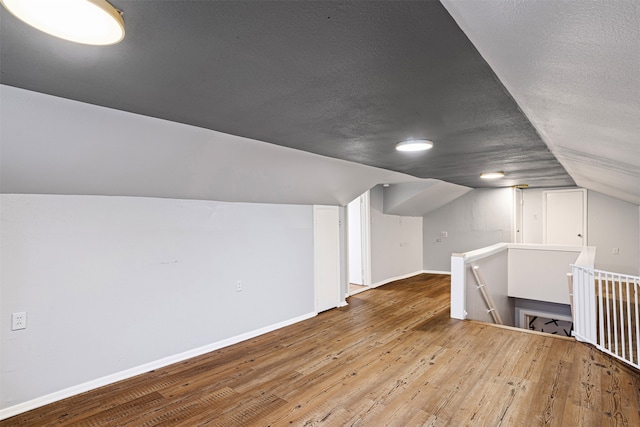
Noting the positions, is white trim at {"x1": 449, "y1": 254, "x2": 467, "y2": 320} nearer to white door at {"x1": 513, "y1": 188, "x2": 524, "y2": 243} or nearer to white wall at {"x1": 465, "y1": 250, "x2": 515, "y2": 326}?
white wall at {"x1": 465, "y1": 250, "x2": 515, "y2": 326}

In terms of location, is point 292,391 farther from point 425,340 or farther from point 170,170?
point 170,170

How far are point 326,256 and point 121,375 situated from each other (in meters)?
2.92

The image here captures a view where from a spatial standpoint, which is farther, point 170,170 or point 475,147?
point 475,147

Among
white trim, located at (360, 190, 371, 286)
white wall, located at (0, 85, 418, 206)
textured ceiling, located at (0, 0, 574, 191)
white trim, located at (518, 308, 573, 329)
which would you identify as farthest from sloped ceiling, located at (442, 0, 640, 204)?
white trim, located at (518, 308, 573, 329)

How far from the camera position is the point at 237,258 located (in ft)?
12.8

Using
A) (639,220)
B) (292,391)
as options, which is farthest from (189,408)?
(639,220)

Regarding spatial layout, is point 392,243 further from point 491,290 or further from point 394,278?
point 491,290

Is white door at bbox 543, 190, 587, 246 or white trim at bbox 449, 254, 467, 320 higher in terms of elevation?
white door at bbox 543, 190, 587, 246

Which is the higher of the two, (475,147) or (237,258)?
(475,147)

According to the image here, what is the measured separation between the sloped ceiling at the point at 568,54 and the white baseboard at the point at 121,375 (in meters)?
3.57

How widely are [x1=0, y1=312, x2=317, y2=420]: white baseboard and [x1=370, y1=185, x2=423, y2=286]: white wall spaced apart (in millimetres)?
3219

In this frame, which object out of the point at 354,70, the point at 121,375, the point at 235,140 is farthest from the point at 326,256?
the point at 354,70

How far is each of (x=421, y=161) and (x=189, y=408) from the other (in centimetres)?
324

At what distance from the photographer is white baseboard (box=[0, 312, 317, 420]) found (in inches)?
98.0
